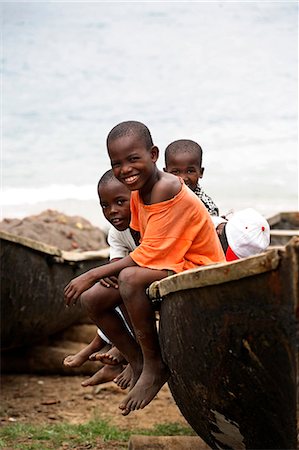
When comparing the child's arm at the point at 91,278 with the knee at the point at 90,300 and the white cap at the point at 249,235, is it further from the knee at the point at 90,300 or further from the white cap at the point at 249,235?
the white cap at the point at 249,235

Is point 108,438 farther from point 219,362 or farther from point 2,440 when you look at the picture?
point 219,362

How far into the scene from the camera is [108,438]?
5.15m

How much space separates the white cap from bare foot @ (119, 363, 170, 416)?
2.37 feet

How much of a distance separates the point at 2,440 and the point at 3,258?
1.44 metres

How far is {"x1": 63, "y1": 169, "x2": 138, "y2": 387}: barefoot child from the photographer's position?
3.73 metres

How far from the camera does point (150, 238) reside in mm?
3217

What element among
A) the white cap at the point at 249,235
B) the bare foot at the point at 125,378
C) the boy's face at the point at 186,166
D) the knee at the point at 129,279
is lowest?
the bare foot at the point at 125,378

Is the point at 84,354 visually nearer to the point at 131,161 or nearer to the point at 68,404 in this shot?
the point at 131,161

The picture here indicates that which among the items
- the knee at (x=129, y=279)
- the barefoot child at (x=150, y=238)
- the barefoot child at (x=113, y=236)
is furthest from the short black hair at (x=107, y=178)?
the knee at (x=129, y=279)

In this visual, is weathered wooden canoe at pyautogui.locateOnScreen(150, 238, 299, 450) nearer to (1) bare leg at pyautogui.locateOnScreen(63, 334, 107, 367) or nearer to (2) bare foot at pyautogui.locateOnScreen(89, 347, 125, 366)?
(2) bare foot at pyautogui.locateOnScreen(89, 347, 125, 366)

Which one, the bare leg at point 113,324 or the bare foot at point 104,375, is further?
the bare foot at point 104,375

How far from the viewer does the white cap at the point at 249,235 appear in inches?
145

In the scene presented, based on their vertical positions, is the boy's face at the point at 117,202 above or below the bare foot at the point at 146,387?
above

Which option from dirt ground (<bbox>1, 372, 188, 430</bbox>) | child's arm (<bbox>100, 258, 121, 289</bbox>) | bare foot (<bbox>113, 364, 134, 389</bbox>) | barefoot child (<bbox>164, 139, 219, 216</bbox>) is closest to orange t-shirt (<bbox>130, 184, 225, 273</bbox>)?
child's arm (<bbox>100, 258, 121, 289</bbox>)
